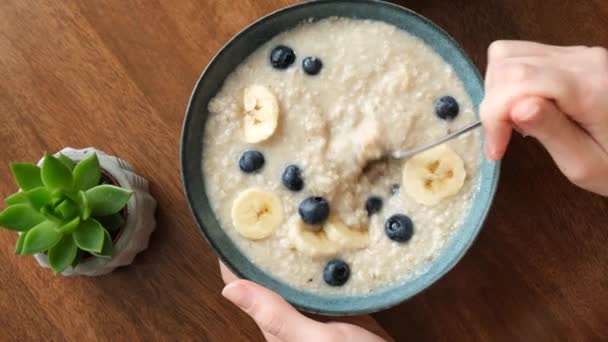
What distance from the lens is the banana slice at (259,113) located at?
0.98m

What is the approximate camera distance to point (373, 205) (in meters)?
0.98

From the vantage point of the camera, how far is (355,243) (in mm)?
971

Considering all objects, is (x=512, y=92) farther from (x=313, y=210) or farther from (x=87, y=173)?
(x=87, y=173)

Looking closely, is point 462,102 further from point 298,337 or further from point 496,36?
point 298,337

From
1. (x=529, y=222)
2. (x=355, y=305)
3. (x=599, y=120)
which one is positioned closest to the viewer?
(x=599, y=120)

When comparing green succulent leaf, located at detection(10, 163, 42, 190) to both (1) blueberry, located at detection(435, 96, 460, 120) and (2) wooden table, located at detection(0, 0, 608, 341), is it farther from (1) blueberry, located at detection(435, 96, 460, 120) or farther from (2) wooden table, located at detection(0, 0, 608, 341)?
(1) blueberry, located at detection(435, 96, 460, 120)

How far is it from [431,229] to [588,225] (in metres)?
0.29

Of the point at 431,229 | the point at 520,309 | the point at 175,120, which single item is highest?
the point at 175,120

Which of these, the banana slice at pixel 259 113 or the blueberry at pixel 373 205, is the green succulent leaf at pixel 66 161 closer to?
the banana slice at pixel 259 113

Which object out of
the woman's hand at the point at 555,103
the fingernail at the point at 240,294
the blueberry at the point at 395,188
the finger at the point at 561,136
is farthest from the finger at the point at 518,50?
the fingernail at the point at 240,294

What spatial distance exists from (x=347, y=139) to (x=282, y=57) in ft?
0.54

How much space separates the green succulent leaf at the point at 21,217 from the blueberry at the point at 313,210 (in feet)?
1.18

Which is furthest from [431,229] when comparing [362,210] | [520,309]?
[520,309]

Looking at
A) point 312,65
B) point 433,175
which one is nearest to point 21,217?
point 312,65
